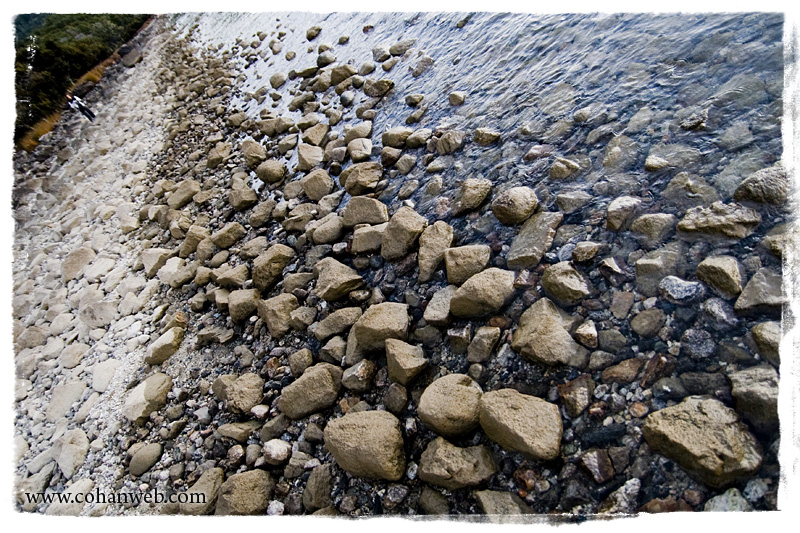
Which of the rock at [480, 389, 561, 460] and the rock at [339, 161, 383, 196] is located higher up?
the rock at [339, 161, 383, 196]

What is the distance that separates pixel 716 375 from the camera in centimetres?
157

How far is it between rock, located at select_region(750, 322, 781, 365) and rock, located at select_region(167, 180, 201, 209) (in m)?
5.04

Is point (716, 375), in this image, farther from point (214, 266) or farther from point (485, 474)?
point (214, 266)

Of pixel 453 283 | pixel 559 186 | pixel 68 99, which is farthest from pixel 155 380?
pixel 68 99

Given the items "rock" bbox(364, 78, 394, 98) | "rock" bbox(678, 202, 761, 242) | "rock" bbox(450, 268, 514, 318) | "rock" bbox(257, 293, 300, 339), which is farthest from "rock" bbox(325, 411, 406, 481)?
"rock" bbox(364, 78, 394, 98)

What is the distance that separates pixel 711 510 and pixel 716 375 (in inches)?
18.1

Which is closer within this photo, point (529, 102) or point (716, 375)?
point (716, 375)

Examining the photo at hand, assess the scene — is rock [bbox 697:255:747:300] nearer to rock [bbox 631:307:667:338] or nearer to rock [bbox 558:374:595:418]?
rock [bbox 631:307:667:338]

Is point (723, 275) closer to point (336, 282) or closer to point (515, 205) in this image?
point (515, 205)

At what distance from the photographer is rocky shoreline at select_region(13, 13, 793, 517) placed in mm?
1621

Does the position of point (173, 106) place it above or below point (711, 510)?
above

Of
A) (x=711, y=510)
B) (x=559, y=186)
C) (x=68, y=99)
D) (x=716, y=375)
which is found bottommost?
(x=711, y=510)

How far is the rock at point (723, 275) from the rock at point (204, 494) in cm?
257

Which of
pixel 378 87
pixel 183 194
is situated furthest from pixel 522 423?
pixel 183 194
